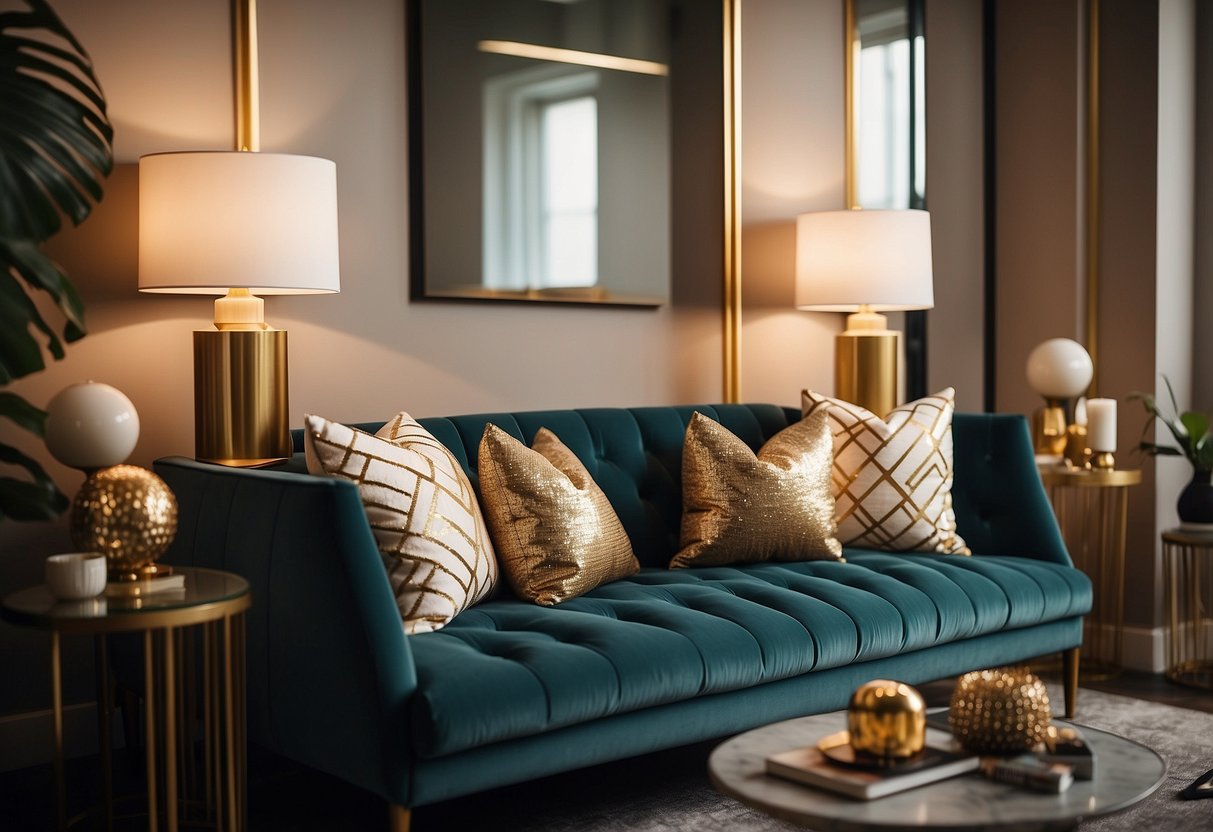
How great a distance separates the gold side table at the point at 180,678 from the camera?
2014mm

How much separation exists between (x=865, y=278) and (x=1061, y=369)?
0.73 meters

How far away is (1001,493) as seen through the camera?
11.4 ft

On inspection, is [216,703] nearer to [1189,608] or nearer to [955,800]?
[955,800]

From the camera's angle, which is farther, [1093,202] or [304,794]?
[1093,202]

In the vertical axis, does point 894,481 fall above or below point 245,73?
below

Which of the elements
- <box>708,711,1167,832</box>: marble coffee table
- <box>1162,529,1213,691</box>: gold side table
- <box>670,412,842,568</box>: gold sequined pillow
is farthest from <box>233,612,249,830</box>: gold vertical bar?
<box>1162,529,1213,691</box>: gold side table

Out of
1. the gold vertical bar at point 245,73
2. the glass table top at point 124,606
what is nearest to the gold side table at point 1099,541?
the gold vertical bar at point 245,73

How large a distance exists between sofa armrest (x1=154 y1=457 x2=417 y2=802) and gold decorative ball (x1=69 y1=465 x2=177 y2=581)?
0.62 ft

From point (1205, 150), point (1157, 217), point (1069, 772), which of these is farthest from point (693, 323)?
point (1069, 772)

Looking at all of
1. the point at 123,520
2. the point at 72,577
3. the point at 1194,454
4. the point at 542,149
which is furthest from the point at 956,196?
the point at 72,577

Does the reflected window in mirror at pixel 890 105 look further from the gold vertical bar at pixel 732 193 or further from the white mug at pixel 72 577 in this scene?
the white mug at pixel 72 577

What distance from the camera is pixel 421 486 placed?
2463 mm

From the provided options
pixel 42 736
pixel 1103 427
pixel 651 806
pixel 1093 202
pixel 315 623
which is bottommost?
pixel 651 806

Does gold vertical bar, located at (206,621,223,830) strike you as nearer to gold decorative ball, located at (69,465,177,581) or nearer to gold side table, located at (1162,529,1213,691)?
gold decorative ball, located at (69,465,177,581)
